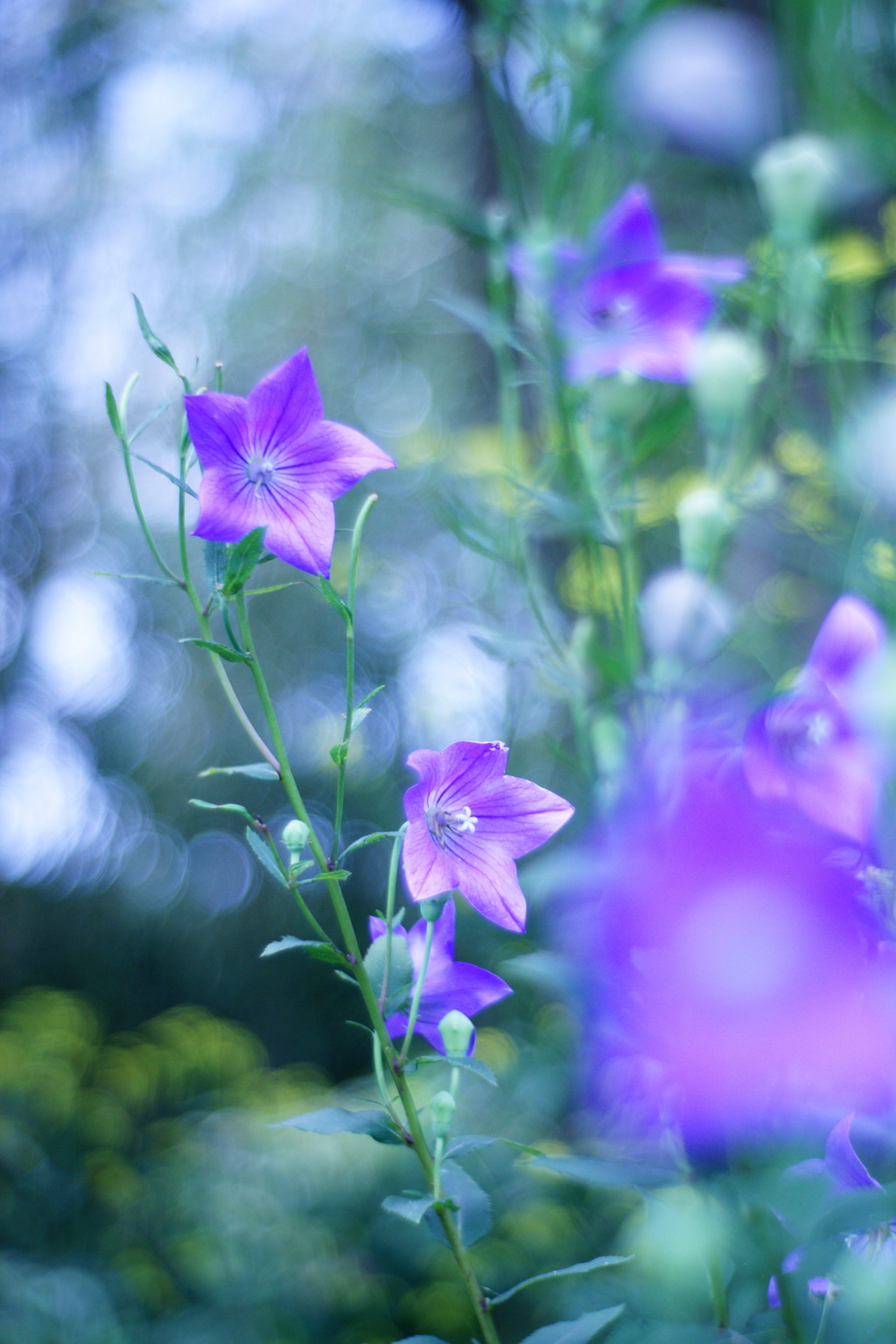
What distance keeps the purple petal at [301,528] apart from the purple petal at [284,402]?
0.06 feet

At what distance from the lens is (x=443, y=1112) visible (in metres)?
0.27

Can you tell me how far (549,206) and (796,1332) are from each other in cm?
46

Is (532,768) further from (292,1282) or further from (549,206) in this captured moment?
(549,206)

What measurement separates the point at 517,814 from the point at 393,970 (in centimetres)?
7

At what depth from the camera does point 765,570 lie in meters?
1.07

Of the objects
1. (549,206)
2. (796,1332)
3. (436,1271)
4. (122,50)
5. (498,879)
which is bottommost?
(436,1271)

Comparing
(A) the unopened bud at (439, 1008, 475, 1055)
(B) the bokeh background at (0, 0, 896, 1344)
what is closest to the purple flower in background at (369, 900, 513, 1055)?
(A) the unopened bud at (439, 1008, 475, 1055)

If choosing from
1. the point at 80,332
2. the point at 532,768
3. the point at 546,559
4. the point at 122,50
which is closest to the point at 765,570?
the point at 546,559

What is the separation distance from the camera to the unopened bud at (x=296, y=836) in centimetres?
26

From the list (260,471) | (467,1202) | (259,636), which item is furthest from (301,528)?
(259,636)

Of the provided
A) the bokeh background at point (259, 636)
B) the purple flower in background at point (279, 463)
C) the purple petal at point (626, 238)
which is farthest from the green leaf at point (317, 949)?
the bokeh background at point (259, 636)

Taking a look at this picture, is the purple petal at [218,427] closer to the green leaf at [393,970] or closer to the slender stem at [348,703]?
the slender stem at [348,703]

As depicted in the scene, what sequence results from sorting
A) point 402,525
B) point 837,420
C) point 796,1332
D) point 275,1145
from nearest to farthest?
point 796,1332 → point 837,420 → point 275,1145 → point 402,525

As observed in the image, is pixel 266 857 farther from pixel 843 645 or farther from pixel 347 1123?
pixel 843 645
